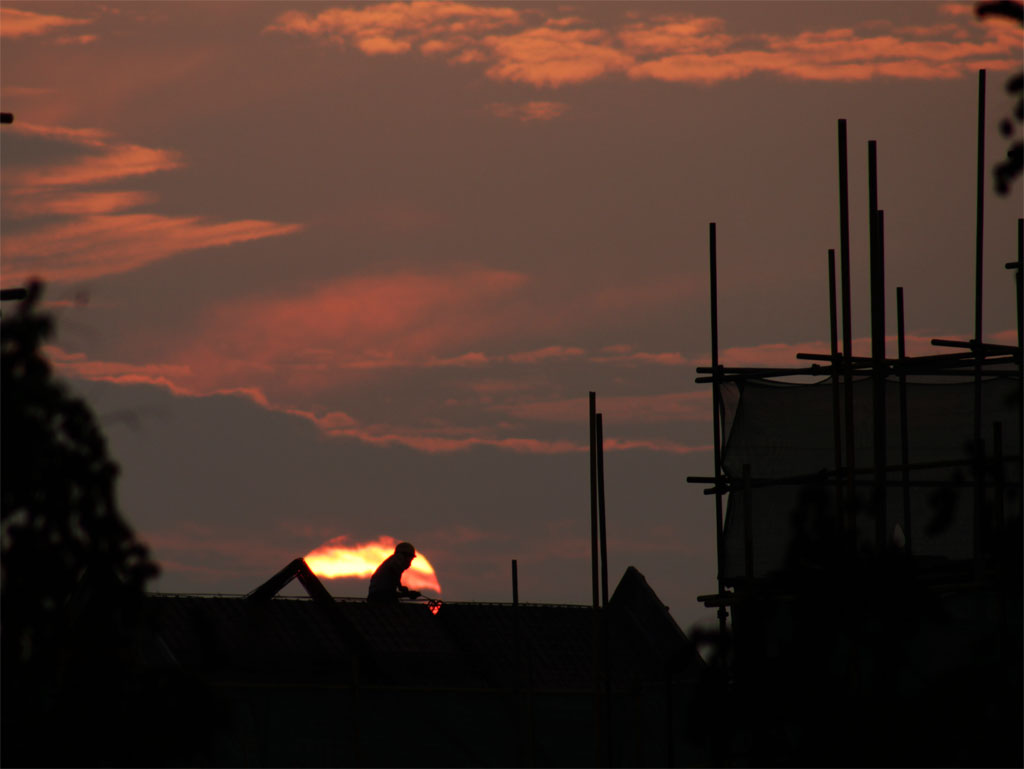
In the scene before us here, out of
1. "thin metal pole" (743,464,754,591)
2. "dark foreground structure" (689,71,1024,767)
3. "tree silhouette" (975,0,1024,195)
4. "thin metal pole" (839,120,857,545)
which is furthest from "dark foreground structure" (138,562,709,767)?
"tree silhouette" (975,0,1024,195)

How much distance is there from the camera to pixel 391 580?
28.0 m

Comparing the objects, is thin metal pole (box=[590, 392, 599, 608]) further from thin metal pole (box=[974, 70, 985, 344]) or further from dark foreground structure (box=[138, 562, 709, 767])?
thin metal pole (box=[974, 70, 985, 344])

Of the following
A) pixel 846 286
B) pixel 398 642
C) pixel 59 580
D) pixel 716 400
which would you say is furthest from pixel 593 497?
pixel 59 580

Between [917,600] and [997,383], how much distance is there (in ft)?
35.6

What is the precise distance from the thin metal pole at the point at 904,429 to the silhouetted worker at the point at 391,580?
10.8 m

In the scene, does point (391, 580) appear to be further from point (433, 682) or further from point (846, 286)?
point (846, 286)

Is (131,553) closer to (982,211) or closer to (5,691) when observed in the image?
(5,691)

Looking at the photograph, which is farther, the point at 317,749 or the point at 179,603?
the point at 179,603

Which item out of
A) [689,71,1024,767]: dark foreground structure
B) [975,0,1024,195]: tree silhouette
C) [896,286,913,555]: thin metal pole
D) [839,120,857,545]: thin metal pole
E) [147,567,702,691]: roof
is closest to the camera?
[975,0,1024,195]: tree silhouette

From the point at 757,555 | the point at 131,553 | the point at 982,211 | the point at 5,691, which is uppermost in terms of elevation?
the point at 982,211

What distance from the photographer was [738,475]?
18.2 meters

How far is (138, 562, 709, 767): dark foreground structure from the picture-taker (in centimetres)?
1831

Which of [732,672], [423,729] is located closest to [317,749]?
[423,729]

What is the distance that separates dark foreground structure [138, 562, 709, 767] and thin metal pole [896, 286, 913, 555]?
105 inches
